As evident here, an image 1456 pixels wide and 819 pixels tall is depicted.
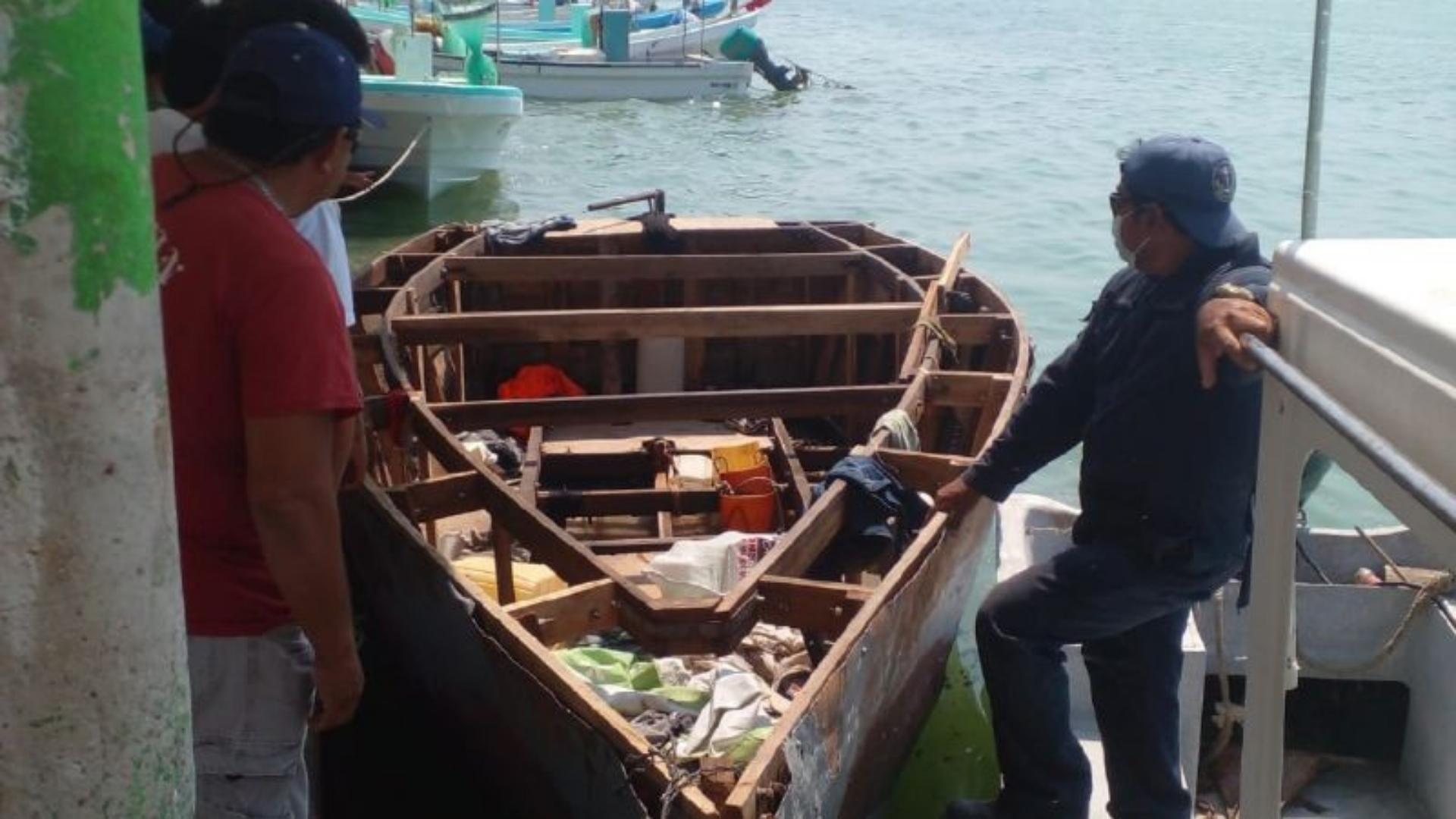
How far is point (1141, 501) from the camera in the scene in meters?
3.63

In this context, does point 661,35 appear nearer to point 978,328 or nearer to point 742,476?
point 978,328

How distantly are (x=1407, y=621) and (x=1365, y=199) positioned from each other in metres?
A: 17.7

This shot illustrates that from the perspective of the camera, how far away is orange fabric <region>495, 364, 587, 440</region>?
7.86 meters

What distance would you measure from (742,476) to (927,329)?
1.08 m

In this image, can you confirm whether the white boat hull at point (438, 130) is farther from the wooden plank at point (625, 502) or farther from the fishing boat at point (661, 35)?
the wooden plank at point (625, 502)

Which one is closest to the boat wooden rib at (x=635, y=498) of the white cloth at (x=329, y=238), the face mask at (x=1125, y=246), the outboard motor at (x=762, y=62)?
the white cloth at (x=329, y=238)

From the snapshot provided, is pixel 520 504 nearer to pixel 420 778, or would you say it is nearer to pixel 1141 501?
pixel 420 778

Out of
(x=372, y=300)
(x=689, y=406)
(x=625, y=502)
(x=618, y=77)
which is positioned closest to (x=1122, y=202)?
(x=689, y=406)

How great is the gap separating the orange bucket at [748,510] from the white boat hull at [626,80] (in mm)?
24055

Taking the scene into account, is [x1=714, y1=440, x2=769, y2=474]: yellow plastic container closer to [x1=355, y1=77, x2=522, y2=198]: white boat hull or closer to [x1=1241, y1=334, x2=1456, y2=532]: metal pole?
[x1=1241, y1=334, x2=1456, y2=532]: metal pole

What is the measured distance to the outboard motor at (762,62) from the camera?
105 ft

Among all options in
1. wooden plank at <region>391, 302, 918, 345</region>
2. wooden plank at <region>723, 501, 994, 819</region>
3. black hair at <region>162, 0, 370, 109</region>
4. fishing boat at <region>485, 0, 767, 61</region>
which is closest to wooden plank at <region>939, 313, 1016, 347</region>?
wooden plank at <region>391, 302, 918, 345</region>

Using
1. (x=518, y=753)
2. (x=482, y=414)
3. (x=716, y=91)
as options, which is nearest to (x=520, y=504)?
(x=518, y=753)

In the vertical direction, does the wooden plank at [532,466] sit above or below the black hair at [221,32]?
below
